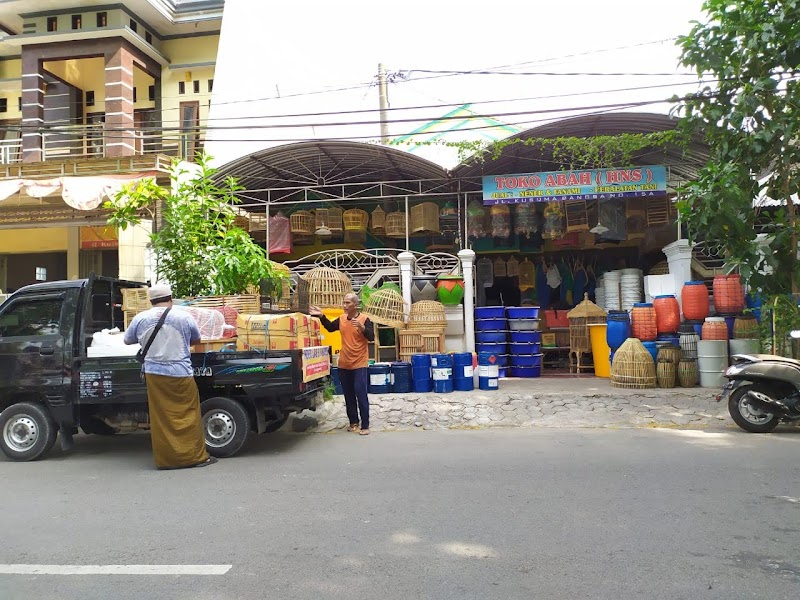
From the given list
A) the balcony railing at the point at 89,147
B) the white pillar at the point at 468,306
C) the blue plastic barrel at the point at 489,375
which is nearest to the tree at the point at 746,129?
the blue plastic barrel at the point at 489,375

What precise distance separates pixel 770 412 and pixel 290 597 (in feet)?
21.4

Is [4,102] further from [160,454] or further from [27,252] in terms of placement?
[160,454]

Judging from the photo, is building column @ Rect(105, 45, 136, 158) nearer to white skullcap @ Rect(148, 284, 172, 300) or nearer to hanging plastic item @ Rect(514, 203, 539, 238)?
hanging plastic item @ Rect(514, 203, 539, 238)

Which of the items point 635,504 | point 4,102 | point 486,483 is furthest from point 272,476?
point 4,102

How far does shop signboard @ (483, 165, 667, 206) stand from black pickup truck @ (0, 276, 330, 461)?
742cm

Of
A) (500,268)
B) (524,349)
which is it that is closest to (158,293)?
(524,349)

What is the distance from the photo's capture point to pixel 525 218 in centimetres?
1379

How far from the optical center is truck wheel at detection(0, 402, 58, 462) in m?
6.52

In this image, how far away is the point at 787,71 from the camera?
26.3ft

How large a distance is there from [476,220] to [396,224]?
6.46 feet

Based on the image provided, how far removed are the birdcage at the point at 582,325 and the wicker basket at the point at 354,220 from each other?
5348mm

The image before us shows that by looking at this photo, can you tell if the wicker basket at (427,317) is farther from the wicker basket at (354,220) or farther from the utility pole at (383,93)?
the utility pole at (383,93)

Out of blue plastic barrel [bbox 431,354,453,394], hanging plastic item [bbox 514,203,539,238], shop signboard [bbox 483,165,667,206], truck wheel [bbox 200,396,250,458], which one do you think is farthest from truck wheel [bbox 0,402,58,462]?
hanging plastic item [bbox 514,203,539,238]

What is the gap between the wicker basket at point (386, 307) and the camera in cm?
1145
